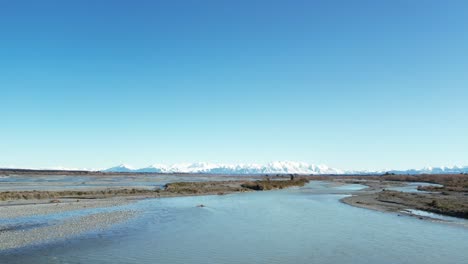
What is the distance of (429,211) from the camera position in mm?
33031

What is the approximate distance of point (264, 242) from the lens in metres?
20.7

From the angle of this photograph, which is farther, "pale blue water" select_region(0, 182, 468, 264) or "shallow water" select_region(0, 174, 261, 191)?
"shallow water" select_region(0, 174, 261, 191)

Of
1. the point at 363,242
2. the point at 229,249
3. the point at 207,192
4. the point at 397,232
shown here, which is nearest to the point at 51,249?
the point at 229,249

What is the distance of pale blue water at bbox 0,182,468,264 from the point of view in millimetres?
17047

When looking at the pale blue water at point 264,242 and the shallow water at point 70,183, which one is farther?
the shallow water at point 70,183

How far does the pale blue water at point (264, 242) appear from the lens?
17.0 m

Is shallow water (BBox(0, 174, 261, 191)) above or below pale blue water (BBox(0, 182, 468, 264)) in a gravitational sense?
above

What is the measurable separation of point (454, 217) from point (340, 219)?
8337 mm

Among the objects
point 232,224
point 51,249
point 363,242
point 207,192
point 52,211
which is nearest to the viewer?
point 51,249

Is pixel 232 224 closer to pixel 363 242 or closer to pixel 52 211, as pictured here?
pixel 363 242

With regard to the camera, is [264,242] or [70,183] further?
[70,183]

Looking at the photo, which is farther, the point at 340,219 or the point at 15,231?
the point at 340,219

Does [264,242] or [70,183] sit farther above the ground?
[70,183]

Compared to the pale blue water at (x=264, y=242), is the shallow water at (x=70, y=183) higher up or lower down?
higher up
